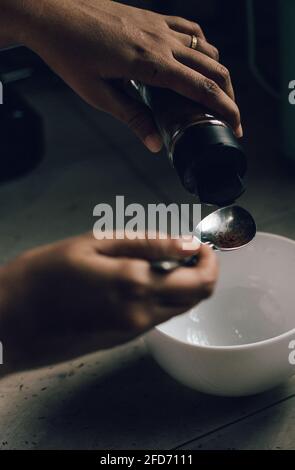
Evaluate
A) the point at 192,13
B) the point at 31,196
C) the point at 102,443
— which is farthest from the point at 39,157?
the point at 102,443

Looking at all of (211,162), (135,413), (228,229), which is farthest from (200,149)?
(135,413)

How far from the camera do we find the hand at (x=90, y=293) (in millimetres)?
474

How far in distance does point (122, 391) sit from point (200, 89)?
0.33 metres

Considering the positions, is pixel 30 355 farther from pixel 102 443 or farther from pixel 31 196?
pixel 31 196

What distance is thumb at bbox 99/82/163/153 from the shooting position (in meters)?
0.79

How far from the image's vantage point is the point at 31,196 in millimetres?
1226

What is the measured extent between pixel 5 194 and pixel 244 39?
702 millimetres

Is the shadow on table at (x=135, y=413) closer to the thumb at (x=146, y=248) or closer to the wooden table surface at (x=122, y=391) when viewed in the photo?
the wooden table surface at (x=122, y=391)

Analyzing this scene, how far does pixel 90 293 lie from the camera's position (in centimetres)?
47

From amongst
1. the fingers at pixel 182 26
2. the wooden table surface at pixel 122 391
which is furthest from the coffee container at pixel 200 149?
the wooden table surface at pixel 122 391

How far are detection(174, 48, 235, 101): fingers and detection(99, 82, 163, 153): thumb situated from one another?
0.07 metres

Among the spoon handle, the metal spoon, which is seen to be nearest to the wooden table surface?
the metal spoon

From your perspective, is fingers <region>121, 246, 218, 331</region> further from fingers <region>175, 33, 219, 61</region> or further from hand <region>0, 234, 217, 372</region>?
fingers <region>175, 33, 219, 61</region>

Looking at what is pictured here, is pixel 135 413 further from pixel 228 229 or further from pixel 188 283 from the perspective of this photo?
pixel 188 283
